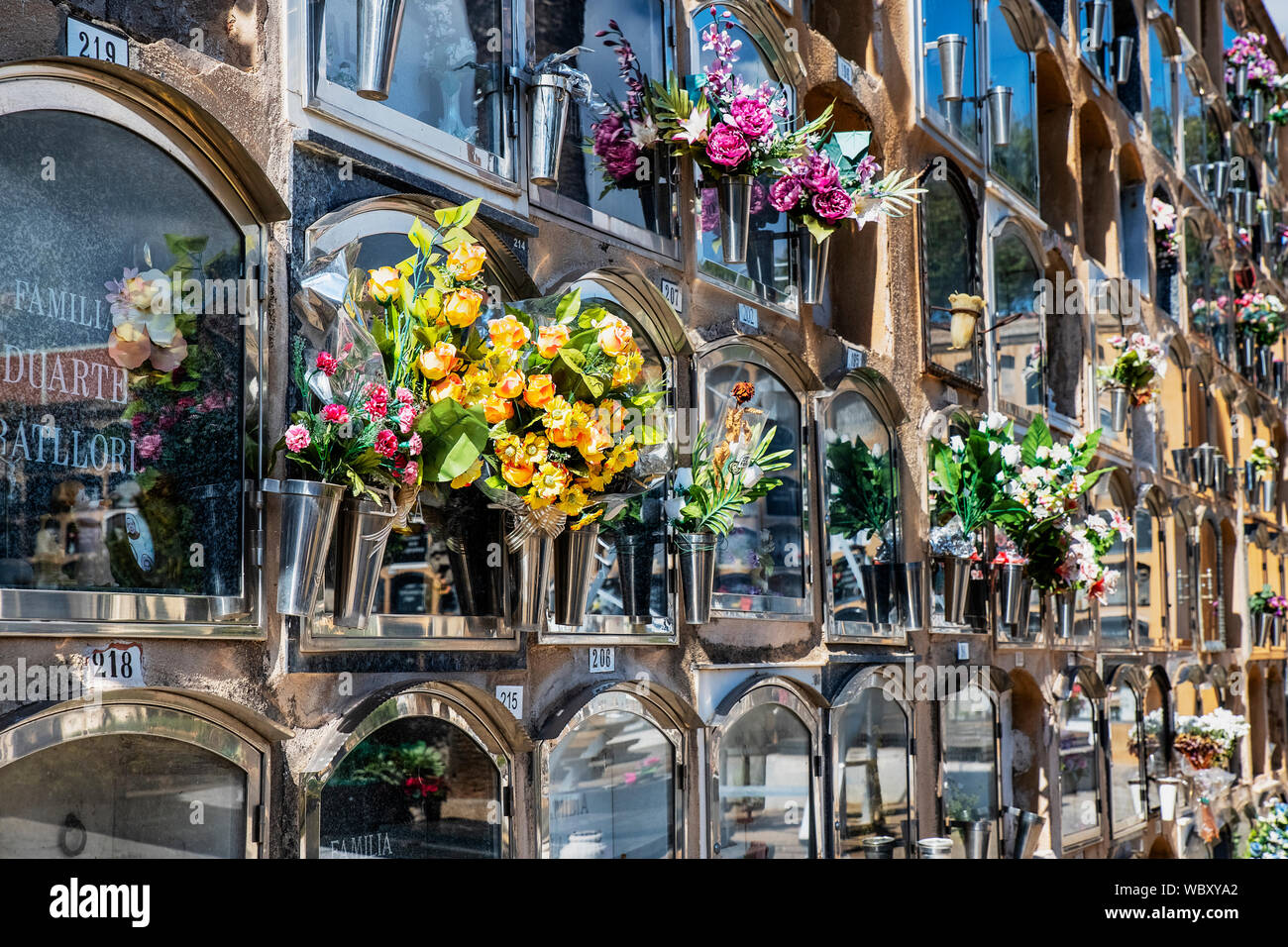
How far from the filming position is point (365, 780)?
13.5 ft

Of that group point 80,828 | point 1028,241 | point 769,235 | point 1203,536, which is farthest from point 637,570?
point 1203,536

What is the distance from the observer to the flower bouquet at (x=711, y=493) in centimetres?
545

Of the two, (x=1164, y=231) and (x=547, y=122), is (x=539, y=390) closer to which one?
(x=547, y=122)

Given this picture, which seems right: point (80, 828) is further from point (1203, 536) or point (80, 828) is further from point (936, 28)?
point (1203, 536)

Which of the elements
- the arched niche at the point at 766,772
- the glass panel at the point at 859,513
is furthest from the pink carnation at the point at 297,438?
the glass panel at the point at 859,513

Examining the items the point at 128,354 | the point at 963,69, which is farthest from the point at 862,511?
the point at 128,354

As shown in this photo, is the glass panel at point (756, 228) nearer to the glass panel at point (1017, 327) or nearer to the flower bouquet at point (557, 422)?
the flower bouquet at point (557, 422)

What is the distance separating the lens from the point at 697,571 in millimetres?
5629

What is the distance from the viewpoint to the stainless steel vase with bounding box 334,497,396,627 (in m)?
3.81

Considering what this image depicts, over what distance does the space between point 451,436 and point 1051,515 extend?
5168 millimetres

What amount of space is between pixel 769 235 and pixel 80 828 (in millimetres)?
4396

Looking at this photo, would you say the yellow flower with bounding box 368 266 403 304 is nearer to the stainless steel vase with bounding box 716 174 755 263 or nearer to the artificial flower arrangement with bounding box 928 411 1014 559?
the stainless steel vase with bounding box 716 174 755 263

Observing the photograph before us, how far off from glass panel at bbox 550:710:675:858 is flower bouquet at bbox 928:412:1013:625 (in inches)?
111

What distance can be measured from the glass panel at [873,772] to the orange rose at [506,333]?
3627 millimetres
